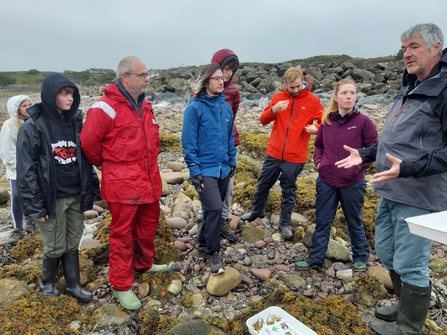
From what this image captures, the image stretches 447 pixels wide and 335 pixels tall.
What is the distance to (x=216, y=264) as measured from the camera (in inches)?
167

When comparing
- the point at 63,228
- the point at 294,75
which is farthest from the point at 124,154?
the point at 294,75

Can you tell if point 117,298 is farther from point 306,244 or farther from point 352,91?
point 352,91

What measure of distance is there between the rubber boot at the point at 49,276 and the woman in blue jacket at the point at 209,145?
1.72m

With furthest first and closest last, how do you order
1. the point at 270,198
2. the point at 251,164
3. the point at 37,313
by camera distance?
1. the point at 251,164
2. the point at 270,198
3. the point at 37,313

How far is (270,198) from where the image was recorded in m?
6.32

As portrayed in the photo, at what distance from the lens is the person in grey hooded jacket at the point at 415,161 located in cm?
281

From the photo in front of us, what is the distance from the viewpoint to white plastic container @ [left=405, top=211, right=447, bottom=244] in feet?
7.67

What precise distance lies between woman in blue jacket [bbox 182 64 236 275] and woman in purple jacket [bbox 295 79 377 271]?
1.22 meters

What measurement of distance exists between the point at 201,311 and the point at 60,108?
2.58 m

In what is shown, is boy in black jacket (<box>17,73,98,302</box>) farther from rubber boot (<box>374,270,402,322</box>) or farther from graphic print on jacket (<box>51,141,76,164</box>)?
rubber boot (<box>374,270,402,322</box>)

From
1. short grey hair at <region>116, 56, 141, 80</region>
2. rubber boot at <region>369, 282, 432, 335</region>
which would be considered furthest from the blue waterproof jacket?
rubber boot at <region>369, 282, 432, 335</region>

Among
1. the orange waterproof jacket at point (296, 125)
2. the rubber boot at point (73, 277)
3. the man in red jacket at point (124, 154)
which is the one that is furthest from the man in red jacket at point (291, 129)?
the rubber boot at point (73, 277)

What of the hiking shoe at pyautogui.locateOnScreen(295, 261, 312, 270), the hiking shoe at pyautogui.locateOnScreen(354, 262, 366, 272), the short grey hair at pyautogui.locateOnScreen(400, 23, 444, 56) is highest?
the short grey hair at pyautogui.locateOnScreen(400, 23, 444, 56)

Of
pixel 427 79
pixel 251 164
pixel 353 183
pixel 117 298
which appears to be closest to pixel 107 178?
pixel 117 298
